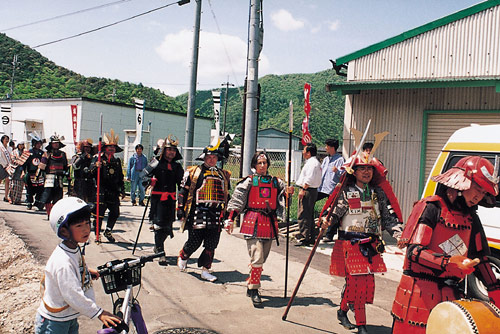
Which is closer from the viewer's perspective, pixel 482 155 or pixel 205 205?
pixel 482 155

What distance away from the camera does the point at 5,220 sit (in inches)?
418

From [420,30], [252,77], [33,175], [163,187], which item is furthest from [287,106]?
[163,187]

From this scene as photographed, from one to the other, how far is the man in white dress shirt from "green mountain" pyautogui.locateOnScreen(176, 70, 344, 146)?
49927 millimetres

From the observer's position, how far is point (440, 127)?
34.6 feet

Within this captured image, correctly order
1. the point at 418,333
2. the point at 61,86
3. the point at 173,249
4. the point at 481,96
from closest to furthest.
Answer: the point at 418,333 → the point at 173,249 → the point at 481,96 → the point at 61,86

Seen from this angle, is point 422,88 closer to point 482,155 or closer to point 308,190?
point 308,190

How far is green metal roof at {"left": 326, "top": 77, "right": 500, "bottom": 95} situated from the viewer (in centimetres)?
905

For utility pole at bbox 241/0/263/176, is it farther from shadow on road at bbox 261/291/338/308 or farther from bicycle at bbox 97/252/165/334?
bicycle at bbox 97/252/165/334

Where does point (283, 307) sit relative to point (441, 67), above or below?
below

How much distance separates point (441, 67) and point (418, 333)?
27.5 ft

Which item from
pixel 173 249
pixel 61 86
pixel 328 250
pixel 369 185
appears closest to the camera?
pixel 369 185

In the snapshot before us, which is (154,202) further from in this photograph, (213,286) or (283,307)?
(283,307)

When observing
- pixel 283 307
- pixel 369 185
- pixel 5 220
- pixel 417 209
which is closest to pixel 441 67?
pixel 369 185

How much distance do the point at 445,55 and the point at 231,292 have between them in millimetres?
7402
